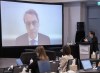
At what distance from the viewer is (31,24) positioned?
39.5 feet

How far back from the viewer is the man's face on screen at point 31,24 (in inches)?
474

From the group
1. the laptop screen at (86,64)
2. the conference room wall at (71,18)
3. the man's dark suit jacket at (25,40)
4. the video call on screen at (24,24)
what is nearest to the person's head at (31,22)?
the video call on screen at (24,24)

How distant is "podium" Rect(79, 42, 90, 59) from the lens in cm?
1173

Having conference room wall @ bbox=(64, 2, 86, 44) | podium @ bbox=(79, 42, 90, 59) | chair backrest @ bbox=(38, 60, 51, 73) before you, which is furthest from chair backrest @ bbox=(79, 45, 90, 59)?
chair backrest @ bbox=(38, 60, 51, 73)

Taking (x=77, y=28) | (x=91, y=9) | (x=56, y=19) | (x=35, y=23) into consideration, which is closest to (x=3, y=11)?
(x=35, y=23)

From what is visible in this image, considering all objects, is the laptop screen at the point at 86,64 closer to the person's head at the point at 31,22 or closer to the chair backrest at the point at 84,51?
the chair backrest at the point at 84,51

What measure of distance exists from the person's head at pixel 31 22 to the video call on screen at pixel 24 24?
5.3 inches

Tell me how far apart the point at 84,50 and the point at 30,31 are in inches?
100

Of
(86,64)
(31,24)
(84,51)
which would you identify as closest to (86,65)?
(86,64)

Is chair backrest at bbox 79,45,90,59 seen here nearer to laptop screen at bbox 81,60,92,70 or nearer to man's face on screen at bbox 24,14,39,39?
man's face on screen at bbox 24,14,39,39

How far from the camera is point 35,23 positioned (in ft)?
40.2

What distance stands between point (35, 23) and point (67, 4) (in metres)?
2.86

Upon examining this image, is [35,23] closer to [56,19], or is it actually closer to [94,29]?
[56,19]

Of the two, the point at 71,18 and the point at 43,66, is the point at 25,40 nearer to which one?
the point at 71,18
